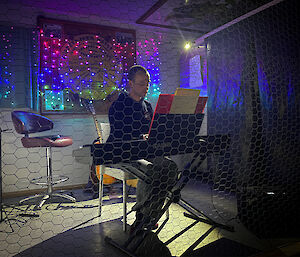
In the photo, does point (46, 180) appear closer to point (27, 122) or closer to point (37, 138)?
point (37, 138)

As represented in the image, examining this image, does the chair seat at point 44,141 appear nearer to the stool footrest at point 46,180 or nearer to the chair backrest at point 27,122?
the chair backrest at point 27,122

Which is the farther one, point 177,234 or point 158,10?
point 158,10

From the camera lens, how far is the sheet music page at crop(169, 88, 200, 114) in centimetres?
94

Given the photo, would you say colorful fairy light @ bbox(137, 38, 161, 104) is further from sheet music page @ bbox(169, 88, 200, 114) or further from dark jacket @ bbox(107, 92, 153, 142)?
sheet music page @ bbox(169, 88, 200, 114)

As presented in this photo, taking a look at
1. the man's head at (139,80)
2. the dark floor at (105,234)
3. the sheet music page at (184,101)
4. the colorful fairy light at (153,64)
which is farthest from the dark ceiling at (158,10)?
the dark floor at (105,234)

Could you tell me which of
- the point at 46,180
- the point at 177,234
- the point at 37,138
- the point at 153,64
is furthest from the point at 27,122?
the point at 177,234

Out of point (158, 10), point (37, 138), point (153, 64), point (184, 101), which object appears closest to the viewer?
point (184, 101)

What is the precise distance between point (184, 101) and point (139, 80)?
0.60 meters

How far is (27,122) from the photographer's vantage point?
6.33ft

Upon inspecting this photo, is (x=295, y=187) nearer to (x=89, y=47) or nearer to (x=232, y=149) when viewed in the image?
(x=232, y=149)

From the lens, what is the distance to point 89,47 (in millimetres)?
2545

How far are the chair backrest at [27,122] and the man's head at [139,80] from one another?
3.33ft

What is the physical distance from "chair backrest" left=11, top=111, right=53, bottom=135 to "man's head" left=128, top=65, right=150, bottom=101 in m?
1.01

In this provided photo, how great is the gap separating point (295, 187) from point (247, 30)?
4.63 feet
